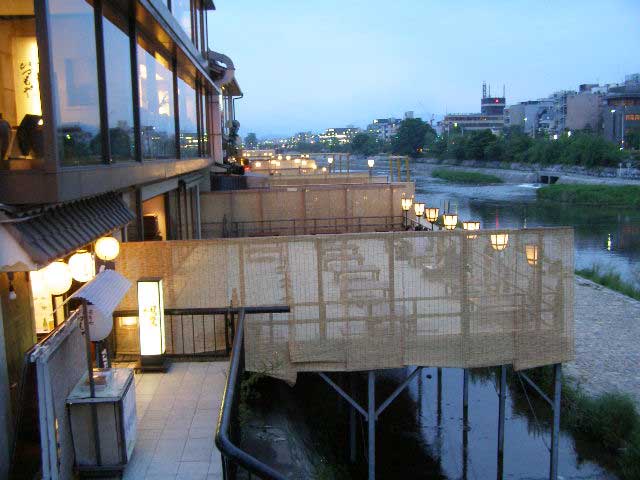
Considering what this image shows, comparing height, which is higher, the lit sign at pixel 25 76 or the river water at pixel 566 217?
the lit sign at pixel 25 76

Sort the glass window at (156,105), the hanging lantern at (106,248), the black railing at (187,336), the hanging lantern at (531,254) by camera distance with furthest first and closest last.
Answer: the glass window at (156,105), the hanging lantern at (531,254), the black railing at (187,336), the hanging lantern at (106,248)

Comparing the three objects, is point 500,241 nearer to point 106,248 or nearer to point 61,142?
point 106,248

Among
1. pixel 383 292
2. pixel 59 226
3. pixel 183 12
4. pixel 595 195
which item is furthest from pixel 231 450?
pixel 595 195

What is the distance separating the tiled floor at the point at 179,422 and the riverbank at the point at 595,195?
184 feet

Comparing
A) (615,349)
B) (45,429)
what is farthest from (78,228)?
(615,349)

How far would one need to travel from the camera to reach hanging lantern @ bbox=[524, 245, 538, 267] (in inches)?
344

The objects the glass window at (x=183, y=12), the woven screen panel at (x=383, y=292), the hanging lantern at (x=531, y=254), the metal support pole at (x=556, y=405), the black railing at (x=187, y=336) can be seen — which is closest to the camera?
the woven screen panel at (x=383, y=292)

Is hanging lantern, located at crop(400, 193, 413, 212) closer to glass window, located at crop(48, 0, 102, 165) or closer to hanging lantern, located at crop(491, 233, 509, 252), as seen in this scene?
hanging lantern, located at crop(491, 233, 509, 252)

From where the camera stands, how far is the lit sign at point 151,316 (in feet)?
25.3

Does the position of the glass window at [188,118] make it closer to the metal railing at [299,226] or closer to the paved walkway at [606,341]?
the metal railing at [299,226]

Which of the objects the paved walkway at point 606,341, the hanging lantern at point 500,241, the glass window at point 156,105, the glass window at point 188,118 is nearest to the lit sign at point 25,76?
the glass window at point 156,105

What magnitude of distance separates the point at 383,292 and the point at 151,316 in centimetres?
303

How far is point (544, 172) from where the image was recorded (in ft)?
276

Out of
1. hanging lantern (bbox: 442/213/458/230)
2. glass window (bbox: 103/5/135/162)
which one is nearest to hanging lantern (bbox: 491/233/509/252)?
glass window (bbox: 103/5/135/162)
